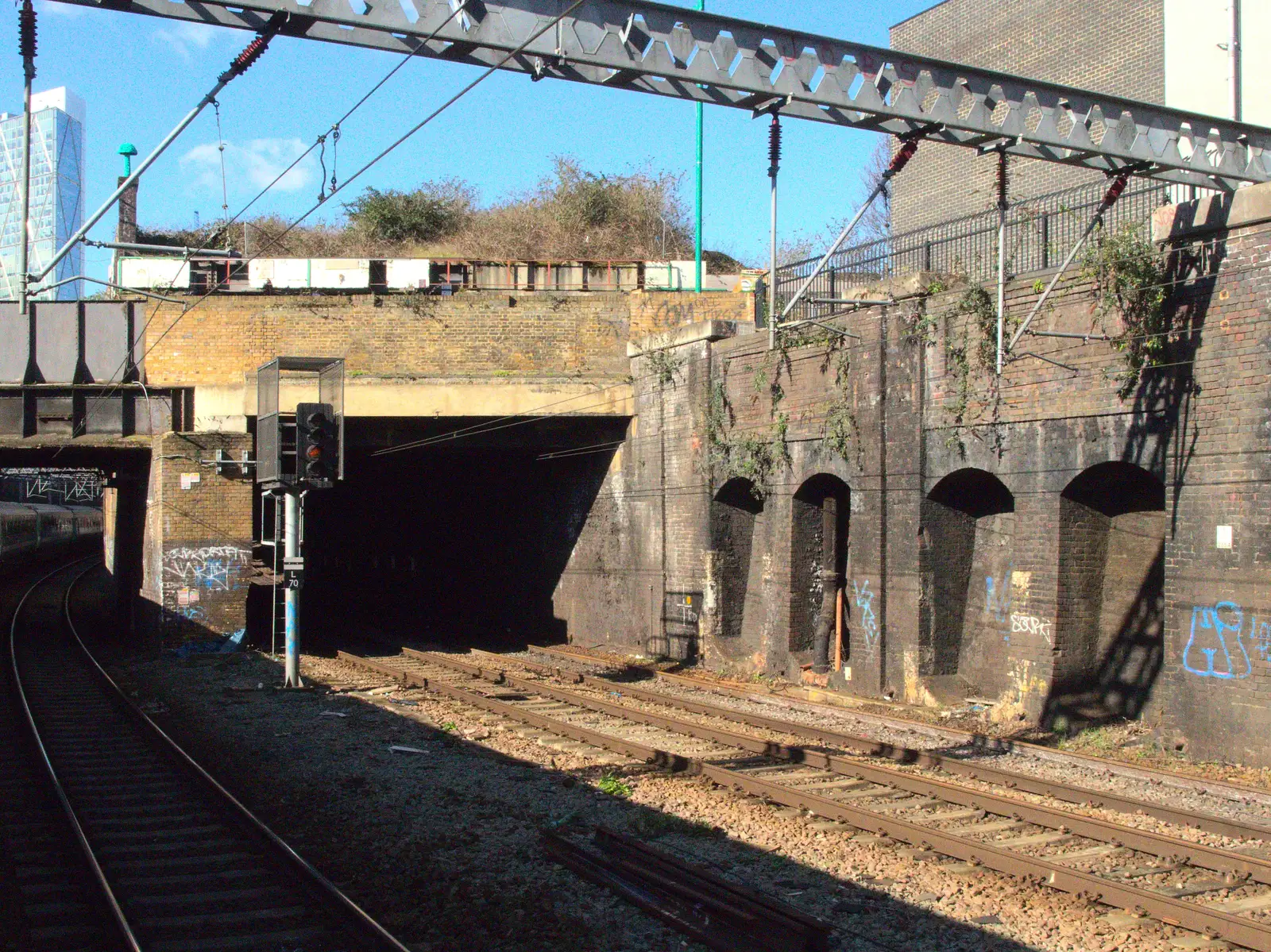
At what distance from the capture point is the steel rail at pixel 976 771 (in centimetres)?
919

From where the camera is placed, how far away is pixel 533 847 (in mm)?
8727

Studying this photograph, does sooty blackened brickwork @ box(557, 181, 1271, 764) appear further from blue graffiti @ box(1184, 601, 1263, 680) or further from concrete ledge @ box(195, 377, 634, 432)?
concrete ledge @ box(195, 377, 634, 432)

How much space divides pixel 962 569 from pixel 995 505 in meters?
1.03

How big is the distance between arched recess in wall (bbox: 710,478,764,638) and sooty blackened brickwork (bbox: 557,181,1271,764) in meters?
0.04

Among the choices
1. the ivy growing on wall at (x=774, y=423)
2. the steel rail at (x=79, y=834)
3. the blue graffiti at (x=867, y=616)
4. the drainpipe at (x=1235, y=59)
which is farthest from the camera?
the ivy growing on wall at (x=774, y=423)

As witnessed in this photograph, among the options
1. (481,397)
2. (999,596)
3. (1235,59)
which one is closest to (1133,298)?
(1235,59)

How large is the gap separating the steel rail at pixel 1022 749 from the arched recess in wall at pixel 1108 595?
4.65 feet

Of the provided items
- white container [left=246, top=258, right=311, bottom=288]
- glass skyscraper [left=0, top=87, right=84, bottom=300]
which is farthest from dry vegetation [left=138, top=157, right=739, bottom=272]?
white container [left=246, top=258, right=311, bottom=288]

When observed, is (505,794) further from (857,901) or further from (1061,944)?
(1061,944)

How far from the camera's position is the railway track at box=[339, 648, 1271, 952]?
7.39 meters

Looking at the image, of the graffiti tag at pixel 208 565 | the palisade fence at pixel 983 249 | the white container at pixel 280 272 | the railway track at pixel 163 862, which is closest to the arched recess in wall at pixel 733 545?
the palisade fence at pixel 983 249

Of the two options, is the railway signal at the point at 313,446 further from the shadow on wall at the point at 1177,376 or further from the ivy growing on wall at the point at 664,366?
the shadow on wall at the point at 1177,376

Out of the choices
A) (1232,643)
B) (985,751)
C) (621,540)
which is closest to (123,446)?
(621,540)

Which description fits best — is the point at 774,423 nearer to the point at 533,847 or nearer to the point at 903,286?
the point at 903,286
